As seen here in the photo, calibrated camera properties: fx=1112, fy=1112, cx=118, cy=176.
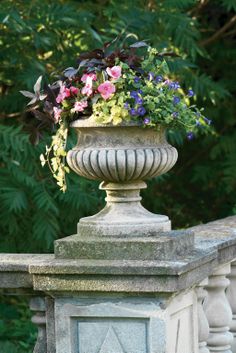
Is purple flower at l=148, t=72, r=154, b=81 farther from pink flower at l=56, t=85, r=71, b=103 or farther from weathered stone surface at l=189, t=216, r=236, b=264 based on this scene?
weathered stone surface at l=189, t=216, r=236, b=264

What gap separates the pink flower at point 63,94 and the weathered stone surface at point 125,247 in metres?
0.57

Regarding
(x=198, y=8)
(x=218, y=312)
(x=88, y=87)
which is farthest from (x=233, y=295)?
(x=198, y=8)

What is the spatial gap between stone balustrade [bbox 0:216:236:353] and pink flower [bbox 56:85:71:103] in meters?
0.57

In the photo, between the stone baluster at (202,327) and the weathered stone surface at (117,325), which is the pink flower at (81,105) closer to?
the weathered stone surface at (117,325)

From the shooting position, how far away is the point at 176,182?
11.5 meters

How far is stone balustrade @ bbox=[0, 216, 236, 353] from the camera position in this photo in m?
4.16

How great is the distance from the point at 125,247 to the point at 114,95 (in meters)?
0.60

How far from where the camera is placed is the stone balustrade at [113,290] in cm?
416

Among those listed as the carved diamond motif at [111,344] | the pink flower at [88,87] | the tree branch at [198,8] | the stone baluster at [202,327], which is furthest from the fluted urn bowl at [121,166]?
the tree branch at [198,8]

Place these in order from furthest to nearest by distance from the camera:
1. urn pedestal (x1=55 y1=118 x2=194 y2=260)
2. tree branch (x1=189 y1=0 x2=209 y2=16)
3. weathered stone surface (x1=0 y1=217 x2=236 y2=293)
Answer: tree branch (x1=189 y1=0 x2=209 y2=16) < urn pedestal (x1=55 y1=118 x2=194 y2=260) < weathered stone surface (x1=0 y1=217 x2=236 y2=293)

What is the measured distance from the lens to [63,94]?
448 centimetres

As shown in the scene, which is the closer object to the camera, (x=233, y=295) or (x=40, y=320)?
(x=40, y=320)

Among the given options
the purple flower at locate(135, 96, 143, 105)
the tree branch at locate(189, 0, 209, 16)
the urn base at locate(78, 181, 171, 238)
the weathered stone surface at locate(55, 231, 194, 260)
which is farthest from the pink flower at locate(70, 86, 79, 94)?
the tree branch at locate(189, 0, 209, 16)

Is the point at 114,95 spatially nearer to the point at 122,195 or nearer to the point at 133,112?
the point at 133,112
